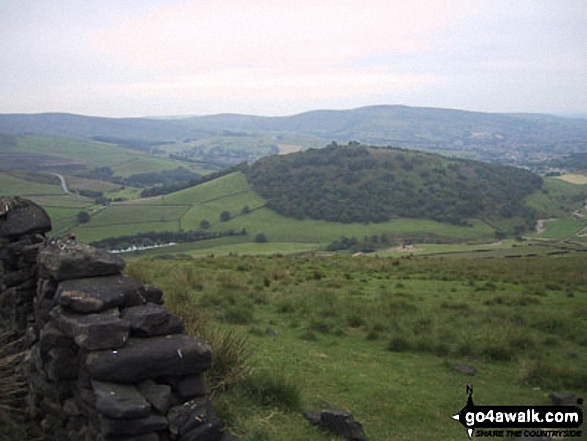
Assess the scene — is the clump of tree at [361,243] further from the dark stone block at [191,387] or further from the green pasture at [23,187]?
the dark stone block at [191,387]

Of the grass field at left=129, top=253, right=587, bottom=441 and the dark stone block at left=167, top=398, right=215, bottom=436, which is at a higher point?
the dark stone block at left=167, top=398, right=215, bottom=436

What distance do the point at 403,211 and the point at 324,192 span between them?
1972 centimetres

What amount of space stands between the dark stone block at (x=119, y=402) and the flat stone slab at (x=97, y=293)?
1.01 m

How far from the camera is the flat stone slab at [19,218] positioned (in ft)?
29.4

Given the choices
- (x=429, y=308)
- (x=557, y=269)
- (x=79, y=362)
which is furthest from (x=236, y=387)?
(x=557, y=269)

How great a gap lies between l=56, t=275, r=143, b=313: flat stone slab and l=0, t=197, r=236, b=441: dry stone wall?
0.01 metres

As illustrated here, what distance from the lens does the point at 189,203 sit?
11931cm

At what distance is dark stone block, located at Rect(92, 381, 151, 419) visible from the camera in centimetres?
532

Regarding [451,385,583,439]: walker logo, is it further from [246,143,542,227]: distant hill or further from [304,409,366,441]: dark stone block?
[246,143,542,227]: distant hill

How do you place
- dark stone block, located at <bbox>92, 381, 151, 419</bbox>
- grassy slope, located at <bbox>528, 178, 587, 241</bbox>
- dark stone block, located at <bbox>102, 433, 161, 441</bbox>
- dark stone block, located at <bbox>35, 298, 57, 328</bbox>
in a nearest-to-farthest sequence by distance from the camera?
1. dark stone block, located at <bbox>92, 381, 151, 419</bbox>
2. dark stone block, located at <bbox>102, 433, 161, 441</bbox>
3. dark stone block, located at <bbox>35, 298, 57, 328</bbox>
4. grassy slope, located at <bbox>528, 178, 587, 241</bbox>

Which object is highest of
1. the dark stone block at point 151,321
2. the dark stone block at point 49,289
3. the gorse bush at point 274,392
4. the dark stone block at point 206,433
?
the dark stone block at point 49,289

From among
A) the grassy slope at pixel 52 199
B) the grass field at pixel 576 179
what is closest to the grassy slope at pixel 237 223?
the grassy slope at pixel 52 199

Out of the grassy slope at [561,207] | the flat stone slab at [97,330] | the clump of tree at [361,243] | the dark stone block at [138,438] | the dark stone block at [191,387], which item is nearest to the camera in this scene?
the dark stone block at [138,438]

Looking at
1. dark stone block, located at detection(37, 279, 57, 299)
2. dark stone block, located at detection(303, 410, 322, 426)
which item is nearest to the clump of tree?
dark stone block, located at detection(303, 410, 322, 426)
